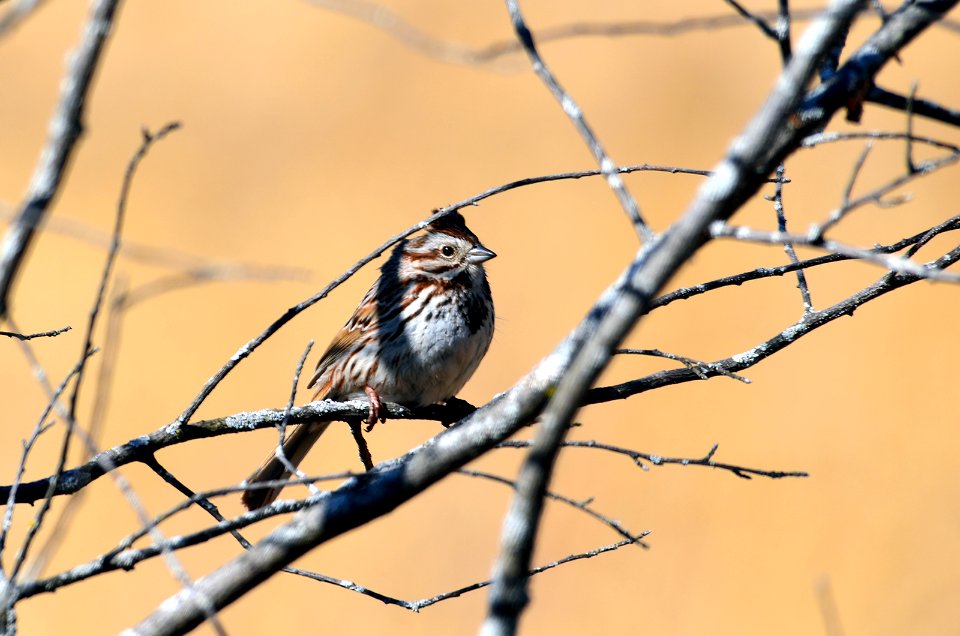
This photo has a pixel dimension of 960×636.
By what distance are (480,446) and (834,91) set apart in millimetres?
950

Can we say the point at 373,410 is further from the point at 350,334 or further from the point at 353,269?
the point at 353,269

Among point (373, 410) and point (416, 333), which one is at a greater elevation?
point (416, 333)

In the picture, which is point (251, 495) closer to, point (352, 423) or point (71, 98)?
point (352, 423)

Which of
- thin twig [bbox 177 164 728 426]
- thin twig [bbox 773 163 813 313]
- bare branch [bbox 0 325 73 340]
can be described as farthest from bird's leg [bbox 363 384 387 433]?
thin twig [bbox 773 163 813 313]

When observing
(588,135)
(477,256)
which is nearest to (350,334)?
(477,256)

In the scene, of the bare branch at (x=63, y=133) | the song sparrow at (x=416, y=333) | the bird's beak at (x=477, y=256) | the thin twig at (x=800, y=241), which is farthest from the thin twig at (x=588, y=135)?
the bird's beak at (x=477, y=256)

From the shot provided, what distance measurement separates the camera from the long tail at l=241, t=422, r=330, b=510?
12.6ft

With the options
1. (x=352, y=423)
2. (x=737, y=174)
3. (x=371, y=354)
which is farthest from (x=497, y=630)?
(x=371, y=354)

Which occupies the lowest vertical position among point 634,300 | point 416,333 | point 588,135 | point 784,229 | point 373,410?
point 634,300

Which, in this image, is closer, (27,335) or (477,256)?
(27,335)

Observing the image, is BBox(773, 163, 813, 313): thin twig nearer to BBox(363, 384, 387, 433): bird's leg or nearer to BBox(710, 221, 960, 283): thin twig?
BBox(710, 221, 960, 283): thin twig

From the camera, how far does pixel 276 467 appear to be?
13.3 feet

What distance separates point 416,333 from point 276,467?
773 mm

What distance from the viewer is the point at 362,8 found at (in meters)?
1.96
